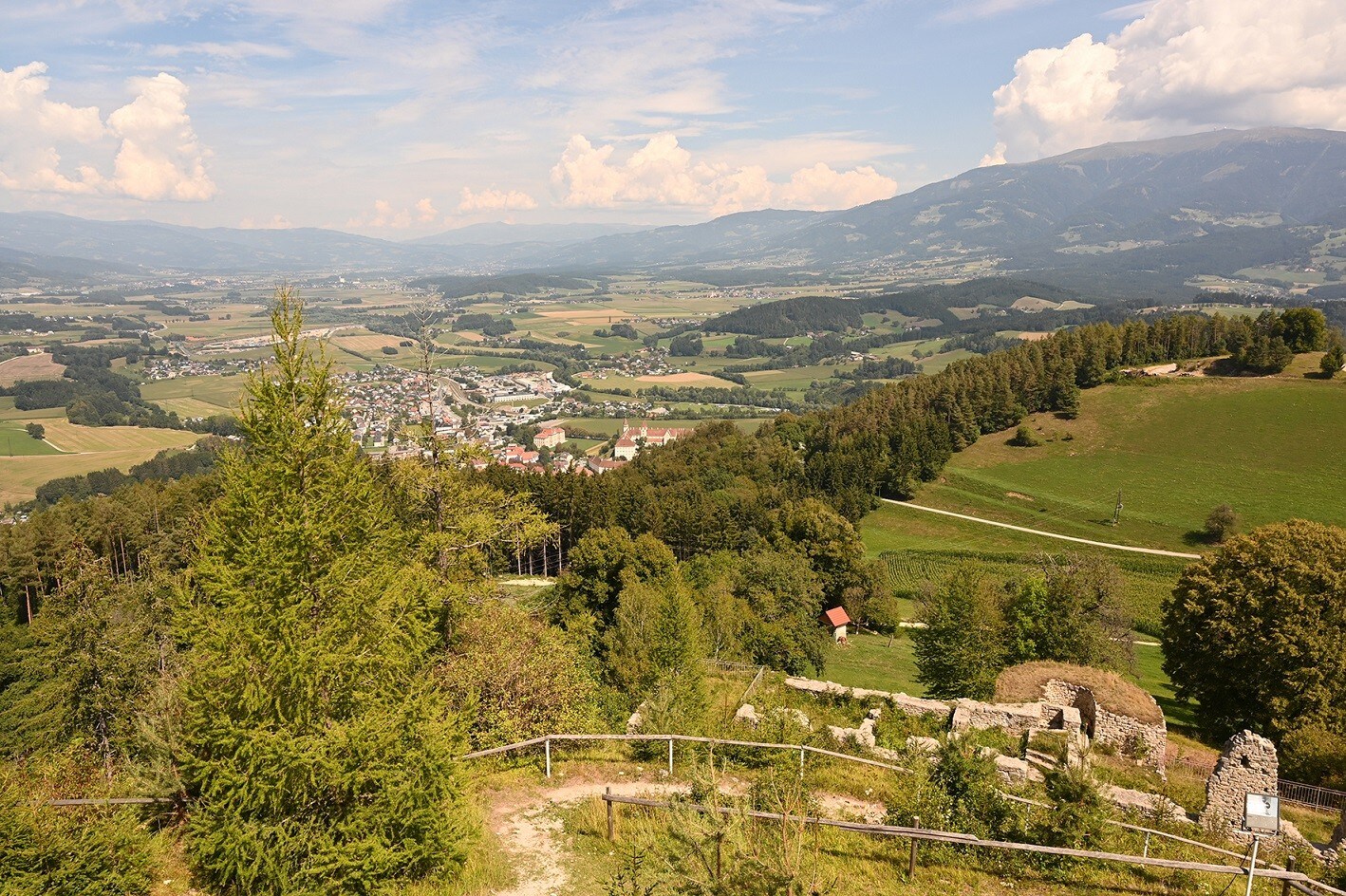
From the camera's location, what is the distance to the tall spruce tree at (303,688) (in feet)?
31.3

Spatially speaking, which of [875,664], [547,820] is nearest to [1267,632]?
[875,664]

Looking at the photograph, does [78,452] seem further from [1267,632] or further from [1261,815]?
[1267,632]

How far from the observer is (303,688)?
9781mm

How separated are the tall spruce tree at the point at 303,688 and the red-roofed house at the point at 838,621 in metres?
40.2

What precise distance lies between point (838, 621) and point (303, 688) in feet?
140

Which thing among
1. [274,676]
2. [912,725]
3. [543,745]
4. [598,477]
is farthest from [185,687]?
→ [598,477]

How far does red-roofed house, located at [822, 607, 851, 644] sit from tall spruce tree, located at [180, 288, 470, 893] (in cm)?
4023

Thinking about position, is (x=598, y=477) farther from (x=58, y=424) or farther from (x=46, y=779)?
(x=58, y=424)

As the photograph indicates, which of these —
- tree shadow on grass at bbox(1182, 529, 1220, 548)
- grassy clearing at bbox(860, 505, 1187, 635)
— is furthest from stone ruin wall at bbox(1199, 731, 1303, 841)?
tree shadow on grass at bbox(1182, 529, 1220, 548)

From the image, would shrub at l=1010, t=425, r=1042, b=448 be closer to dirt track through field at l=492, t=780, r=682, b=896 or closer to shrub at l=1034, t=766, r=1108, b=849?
shrub at l=1034, t=766, r=1108, b=849

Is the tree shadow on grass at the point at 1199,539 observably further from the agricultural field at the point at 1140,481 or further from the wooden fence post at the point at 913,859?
the wooden fence post at the point at 913,859

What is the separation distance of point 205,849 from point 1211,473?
8304 centimetres

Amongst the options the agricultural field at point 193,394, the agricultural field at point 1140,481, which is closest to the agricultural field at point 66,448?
the agricultural field at point 193,394

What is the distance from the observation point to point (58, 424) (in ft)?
389
